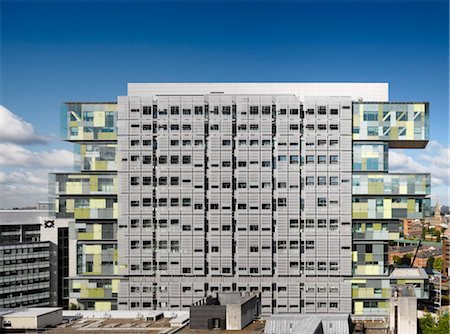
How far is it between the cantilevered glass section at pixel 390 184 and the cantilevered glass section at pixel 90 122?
37459 mm

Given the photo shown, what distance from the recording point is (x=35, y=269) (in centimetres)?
12125

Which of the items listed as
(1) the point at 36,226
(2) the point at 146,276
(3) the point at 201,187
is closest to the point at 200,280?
(2) the point at 146,276

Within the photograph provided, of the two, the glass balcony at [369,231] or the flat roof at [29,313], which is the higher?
the glass balcony at [369,231]

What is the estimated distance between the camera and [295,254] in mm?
90125

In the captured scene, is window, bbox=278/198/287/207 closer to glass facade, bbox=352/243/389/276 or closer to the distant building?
glass facade, bbox=352/243/389/276

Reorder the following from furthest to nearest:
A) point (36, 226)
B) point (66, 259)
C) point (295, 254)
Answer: point (36, 226) → point (66, 259) → point (295, 254)

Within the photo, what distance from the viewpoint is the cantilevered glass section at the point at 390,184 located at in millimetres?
90250

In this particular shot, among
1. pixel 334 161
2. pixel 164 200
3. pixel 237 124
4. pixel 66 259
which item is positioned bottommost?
pixel 66 259

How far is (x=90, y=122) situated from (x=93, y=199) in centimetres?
1179

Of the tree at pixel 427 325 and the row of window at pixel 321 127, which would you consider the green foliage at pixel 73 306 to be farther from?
the tree at pixel 427 325

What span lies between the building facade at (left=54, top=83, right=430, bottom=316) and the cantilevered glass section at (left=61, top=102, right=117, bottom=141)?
227 cm

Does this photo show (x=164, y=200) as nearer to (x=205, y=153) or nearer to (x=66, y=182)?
(x=205, y=153)

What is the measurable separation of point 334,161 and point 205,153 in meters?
19.1

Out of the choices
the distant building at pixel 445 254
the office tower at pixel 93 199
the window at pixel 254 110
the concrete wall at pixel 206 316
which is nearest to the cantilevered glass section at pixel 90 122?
the office tower at pixel 93 199
